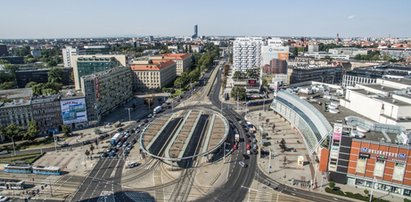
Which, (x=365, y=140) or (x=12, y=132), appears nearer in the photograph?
→ (x=365, y=140)

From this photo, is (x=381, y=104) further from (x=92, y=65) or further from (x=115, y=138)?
(x=92, y=65)

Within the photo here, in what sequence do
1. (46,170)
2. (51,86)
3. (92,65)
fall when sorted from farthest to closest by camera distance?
1. (92,65)
2. (51,86)
3. (46,170)

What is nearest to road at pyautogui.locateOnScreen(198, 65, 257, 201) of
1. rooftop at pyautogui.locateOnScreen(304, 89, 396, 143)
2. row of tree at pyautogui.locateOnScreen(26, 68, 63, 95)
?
rooftop at pyautogui.locateOnScreen(304, 89, 396, 143)

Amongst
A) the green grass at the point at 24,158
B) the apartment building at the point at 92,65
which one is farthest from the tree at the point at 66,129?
the apartment building at the point at 92,65

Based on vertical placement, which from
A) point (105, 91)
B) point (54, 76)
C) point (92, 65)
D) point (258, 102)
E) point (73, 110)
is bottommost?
point (258, 102)

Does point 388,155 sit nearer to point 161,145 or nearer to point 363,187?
point 363,187

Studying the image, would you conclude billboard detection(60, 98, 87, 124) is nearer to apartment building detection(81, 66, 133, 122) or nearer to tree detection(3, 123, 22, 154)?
apartment building detection(81, 66, 133, 122)

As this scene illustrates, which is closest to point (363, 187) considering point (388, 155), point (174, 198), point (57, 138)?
point (388, 155)

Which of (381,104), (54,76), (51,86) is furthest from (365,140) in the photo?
(54,76)
